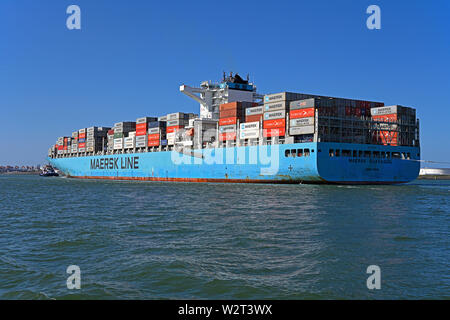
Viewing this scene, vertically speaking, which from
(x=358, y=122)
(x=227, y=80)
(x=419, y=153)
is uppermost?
(x=227, y=80)

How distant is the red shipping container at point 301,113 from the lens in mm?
40481

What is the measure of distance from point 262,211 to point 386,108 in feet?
104

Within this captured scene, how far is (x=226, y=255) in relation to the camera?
1023 centimetres

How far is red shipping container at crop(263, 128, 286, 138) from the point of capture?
4262 centimetres

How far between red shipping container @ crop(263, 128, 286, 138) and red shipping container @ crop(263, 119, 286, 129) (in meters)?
0.35

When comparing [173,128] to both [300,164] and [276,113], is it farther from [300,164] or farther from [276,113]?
[300,164]

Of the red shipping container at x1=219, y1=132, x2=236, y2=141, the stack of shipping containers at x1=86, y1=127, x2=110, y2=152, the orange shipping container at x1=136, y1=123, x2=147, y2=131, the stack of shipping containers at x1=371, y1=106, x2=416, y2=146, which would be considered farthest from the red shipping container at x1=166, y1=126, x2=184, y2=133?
the stack of shipping containers at x1=371, y1=106, x2=416, y2=146

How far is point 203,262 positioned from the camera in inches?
376

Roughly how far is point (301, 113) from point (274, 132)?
388 cm

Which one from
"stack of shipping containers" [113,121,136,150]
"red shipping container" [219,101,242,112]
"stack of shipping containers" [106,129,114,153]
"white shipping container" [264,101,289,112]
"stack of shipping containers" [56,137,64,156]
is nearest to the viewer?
"white shipping container" [264,101,289,112]

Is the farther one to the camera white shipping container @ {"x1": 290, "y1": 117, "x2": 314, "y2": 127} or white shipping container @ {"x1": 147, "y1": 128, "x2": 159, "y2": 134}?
white shipping container @ {"x1": 147, "y1": 128, "x2": 159, "y2": 134}

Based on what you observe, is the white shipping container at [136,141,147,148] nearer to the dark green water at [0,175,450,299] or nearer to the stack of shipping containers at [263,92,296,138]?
the stack of shipping containers at [263,92,296,138]
